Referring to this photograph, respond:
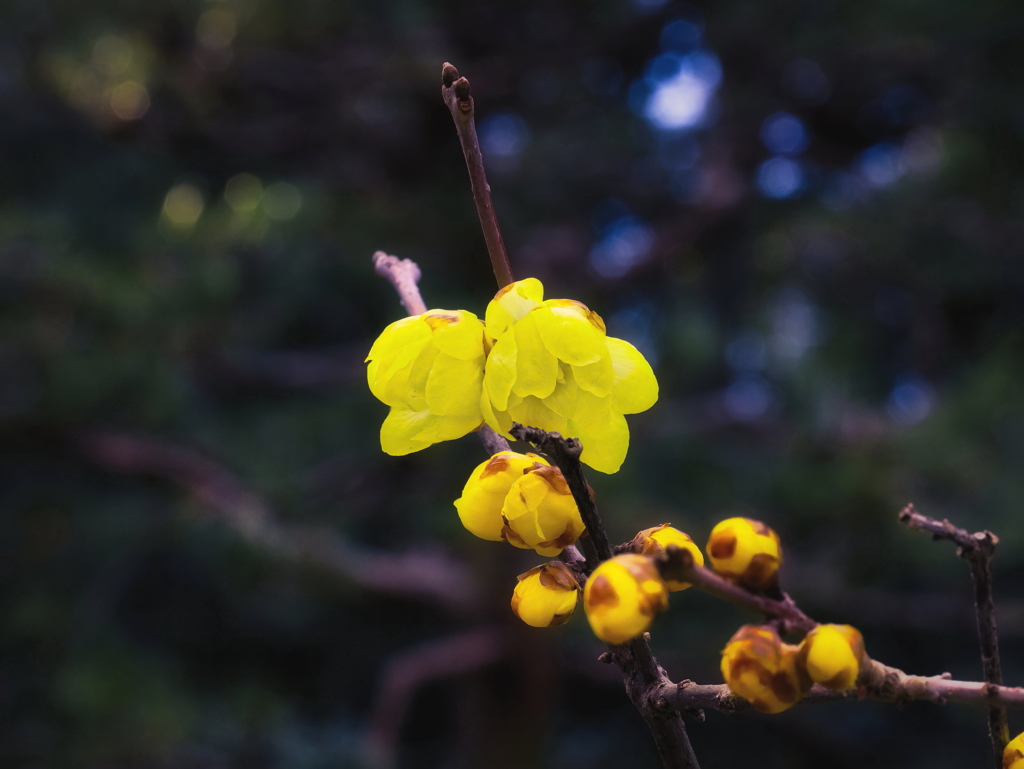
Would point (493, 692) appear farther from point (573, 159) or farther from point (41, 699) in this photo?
point (573, 159)

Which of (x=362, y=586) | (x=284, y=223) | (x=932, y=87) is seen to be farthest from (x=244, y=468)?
(x=932, y=87)

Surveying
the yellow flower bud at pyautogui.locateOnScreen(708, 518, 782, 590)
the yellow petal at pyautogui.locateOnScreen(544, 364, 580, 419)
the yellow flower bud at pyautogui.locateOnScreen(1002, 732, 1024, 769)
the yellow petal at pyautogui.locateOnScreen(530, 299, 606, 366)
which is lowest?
the yellow flower bud at pyautogui.locateOnScreen(1002, 732, 1024, 769)

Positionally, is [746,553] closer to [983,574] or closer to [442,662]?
[983,574]

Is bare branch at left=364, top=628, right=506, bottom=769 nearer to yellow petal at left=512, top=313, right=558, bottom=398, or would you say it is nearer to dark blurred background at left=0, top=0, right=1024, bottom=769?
dark blurred background at left=0, top=0, right=1024, bottom=769

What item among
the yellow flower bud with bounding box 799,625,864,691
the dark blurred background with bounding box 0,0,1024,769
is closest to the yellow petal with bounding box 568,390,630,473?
the yellow flower bud with bounding box 799,625,864,691

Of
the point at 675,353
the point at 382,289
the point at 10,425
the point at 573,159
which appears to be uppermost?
the point at 573,159
